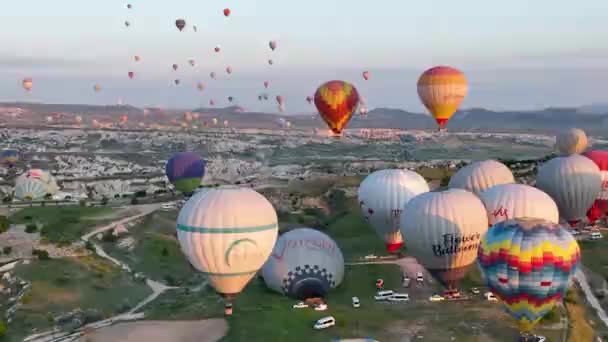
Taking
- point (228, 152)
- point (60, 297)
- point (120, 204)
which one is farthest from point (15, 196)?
point (228, 152)

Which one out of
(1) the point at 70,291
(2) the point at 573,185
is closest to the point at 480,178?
(2) the point at 573,185

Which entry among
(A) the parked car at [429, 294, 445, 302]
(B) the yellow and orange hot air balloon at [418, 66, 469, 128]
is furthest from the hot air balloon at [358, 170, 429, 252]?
(B) the yellow and orange hot air balloon at [418, 66, 469, 128]

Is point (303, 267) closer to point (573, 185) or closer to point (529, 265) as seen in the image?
point (529, 265)

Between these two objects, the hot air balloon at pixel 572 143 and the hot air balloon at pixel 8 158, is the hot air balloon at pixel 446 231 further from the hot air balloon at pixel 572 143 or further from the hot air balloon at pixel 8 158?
the hot air balloon at pixel 8 158

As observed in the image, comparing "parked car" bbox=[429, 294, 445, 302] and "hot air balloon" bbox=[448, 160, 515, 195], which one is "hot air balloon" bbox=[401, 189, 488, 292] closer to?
"parked car" bbox=[429, 294, 445, 302]

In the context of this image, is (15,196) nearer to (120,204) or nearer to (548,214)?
(120,204)

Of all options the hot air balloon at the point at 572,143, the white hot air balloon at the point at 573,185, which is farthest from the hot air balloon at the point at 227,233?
the hot air balloon at the point at 572,143
